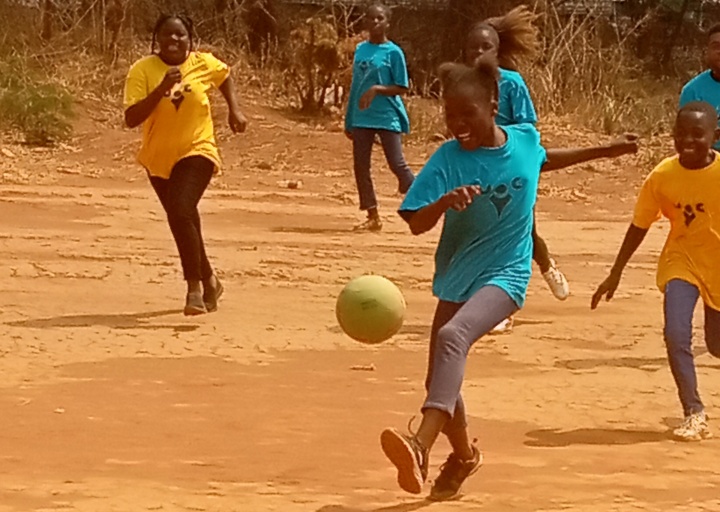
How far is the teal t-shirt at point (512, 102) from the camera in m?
8.44

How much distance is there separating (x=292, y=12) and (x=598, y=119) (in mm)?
7206

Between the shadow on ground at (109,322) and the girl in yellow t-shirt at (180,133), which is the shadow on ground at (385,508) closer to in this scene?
the shadow on ground at (109,322)

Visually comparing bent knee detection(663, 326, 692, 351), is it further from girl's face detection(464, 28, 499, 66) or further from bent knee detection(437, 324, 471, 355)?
girl's face detection(464, 28, 499, 66)

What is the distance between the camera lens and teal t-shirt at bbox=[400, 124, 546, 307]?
Answer: 5.49m

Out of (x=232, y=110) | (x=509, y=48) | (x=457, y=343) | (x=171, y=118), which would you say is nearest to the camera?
(x=457, y=343)

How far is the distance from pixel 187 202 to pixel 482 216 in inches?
161

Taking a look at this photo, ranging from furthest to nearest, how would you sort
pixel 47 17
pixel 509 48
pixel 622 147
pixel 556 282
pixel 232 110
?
pixel 47 17 → pixel 232 110 → pixel 556 282 → pixel 509 48 → pixel 622 147

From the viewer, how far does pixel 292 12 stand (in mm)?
26578

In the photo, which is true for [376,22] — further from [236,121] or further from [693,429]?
[693,429]

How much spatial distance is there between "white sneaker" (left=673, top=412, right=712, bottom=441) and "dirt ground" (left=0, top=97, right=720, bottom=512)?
0.09m

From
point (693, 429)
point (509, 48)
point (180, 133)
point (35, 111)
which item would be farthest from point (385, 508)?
point (35, 111)

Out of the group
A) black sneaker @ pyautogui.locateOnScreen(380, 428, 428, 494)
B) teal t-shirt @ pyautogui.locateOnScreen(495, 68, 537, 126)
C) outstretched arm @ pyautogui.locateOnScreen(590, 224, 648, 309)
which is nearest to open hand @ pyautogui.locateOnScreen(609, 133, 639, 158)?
outstretched arm @ pyautogui.locateOnScreen(590, 224, 648, 309)

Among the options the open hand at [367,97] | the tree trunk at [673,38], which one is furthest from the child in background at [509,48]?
the tree trunk at [673,38]

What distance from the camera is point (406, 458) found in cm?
509
